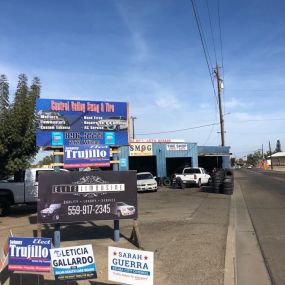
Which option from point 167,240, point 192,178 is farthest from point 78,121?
point 192,178

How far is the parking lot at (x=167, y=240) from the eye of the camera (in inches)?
289

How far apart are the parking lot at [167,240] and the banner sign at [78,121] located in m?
3.10

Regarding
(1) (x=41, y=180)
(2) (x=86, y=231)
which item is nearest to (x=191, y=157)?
(2) (x=86, y=231)

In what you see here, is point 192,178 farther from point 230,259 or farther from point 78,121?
point 230,259

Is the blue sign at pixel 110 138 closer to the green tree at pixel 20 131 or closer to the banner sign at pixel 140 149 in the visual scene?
the green tree at pixel 20 131

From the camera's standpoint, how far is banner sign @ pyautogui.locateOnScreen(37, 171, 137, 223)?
9.93 metres

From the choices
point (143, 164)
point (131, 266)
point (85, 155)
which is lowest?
point (131, 266)

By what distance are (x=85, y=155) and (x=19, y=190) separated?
617 cm

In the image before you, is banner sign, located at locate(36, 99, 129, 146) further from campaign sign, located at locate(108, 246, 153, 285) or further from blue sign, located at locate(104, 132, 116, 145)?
campaign sign, located at locate(108, 246, 153, 285)

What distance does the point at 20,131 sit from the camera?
15586 mm

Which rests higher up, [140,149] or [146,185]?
[140,149]

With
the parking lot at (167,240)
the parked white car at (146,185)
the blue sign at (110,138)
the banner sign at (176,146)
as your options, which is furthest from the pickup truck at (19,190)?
the banner sign at (176,146)

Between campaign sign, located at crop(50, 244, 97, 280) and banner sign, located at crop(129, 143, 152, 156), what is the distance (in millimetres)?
34205

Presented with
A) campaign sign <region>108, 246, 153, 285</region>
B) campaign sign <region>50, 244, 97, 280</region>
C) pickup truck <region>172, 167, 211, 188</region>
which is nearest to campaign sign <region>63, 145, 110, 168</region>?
campaign sign <region>50, 244, 97, 280</region>
